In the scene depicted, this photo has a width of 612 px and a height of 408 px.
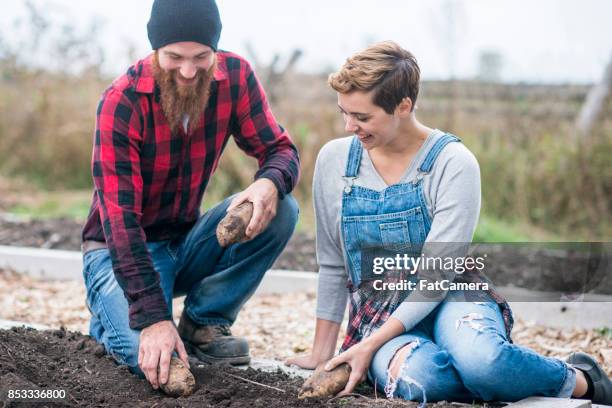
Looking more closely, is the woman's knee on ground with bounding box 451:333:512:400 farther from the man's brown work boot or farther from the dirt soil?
the man's brown work boot

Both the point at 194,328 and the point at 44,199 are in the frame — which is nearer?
the point at 194,328

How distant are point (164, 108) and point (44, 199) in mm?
5875

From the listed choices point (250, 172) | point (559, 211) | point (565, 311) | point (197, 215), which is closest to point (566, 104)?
point (559, 211)

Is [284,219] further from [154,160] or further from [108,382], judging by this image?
[108,382]

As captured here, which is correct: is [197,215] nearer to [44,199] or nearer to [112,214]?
[112,214]

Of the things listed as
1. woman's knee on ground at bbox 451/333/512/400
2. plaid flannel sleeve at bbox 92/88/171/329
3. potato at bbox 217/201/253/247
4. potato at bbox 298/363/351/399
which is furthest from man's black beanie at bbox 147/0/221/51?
woman's knee on ground at bbox 451/333/512/400

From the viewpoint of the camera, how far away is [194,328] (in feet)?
12.3

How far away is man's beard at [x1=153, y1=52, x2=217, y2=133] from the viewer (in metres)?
3.36

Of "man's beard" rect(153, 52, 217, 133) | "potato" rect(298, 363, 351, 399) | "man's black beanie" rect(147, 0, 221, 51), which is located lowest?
"potato" rect(298, 363, 351, 399)

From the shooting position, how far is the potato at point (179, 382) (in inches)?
117

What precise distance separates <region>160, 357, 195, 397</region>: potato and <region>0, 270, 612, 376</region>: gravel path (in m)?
1.08

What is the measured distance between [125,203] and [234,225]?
447 mm

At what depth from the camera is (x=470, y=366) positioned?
288 centimetres

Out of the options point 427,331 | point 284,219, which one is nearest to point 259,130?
point 284,219
